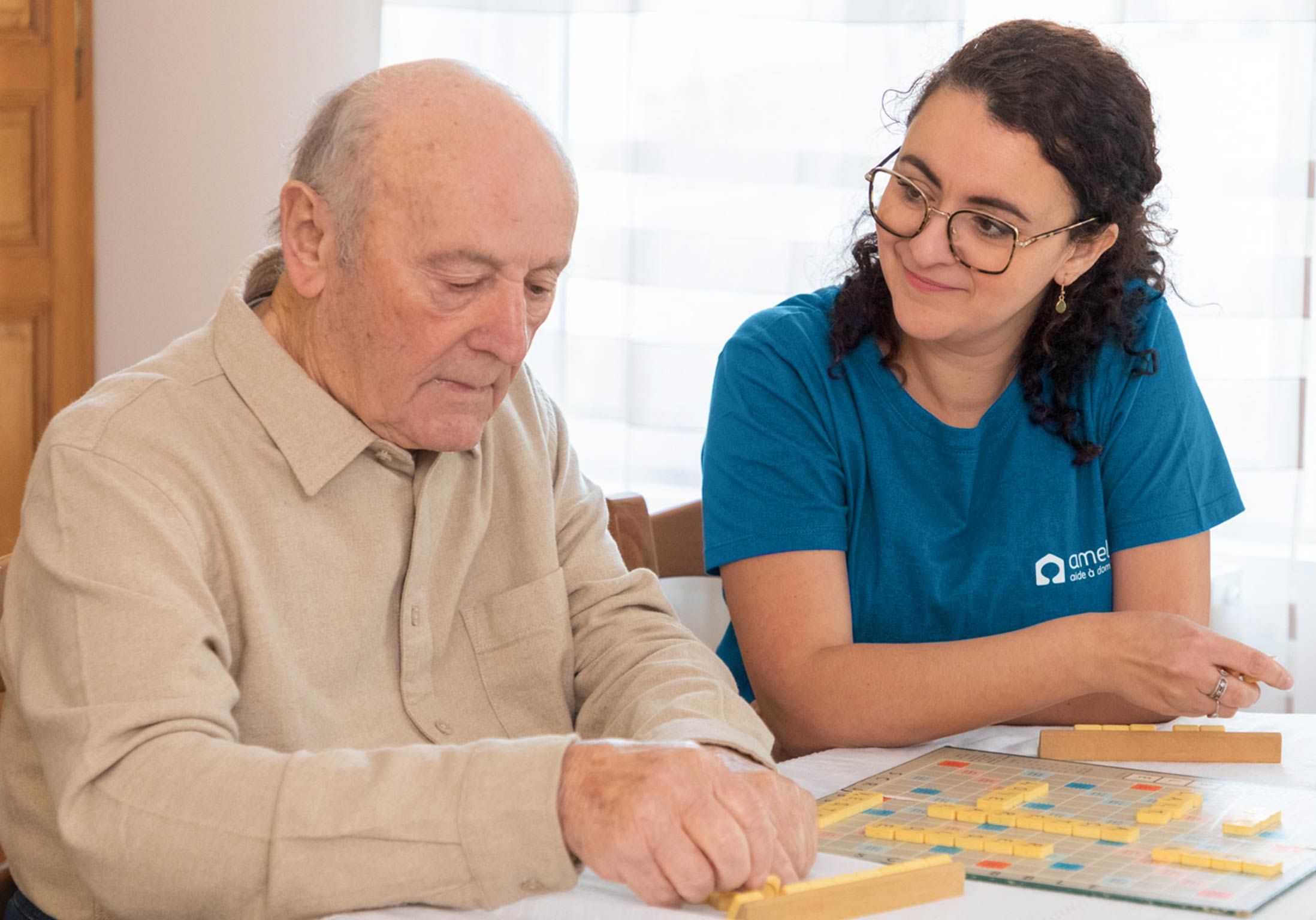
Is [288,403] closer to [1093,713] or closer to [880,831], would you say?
[880,831]

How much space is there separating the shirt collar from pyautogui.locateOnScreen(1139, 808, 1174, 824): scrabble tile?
0.69m

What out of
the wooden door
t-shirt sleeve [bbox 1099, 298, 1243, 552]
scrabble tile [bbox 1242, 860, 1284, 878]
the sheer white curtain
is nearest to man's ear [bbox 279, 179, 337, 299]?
scrabble tile [bbox 1242, 860, 1284, 878]

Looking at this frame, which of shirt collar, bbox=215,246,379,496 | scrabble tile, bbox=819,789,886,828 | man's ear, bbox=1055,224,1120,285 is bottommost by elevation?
scrabble tile, bbox=819,789,886,828

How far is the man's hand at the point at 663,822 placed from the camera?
0.90 metres

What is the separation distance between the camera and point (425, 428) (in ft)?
3.96

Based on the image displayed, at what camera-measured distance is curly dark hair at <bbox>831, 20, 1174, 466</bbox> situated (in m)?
1.56

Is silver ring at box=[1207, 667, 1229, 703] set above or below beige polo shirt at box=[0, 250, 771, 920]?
below

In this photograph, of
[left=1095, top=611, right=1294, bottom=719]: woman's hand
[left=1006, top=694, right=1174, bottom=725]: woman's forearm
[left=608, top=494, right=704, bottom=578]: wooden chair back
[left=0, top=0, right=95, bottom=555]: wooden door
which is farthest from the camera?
[left=0, top=0, right=95, bottom=555]: wooden door

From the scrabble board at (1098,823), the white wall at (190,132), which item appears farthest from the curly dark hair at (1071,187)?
the white wall at (190,132)

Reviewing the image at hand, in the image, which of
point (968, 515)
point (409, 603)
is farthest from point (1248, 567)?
point (409, 603)

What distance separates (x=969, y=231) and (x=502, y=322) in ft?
2.10

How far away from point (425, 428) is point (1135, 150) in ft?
2.97

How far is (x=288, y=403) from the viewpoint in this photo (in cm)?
117

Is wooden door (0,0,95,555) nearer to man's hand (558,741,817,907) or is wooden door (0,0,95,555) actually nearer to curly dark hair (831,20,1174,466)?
curly dark hair (831,20,1174,466)
